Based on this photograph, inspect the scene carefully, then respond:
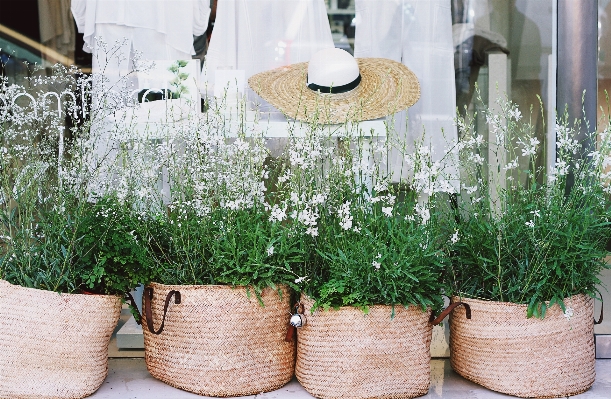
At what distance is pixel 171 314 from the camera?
2424mm

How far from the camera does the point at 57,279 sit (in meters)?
2.34

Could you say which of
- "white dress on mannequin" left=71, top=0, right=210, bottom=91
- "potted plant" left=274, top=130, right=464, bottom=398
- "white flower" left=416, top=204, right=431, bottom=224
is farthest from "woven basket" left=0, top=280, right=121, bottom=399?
"white dress on mannequin" left=71, top=0, right=210, bottom=91

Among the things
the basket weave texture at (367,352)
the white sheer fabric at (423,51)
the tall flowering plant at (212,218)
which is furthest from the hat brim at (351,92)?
the basket weave texture at (367,352)

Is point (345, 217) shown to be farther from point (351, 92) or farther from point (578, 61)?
point (578, 61)

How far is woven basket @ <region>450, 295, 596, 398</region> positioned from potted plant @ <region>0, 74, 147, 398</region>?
1151 millimetres

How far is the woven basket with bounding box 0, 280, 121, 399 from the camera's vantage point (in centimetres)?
229

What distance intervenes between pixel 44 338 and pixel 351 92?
5.69 ft

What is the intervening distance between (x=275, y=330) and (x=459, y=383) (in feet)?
2.17

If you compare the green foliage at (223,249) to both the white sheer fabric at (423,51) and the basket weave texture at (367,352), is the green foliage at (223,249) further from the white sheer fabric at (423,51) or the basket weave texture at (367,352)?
the white sheer fabric at (423,51)

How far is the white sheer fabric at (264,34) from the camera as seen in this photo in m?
3.67

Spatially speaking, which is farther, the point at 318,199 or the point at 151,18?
the point at 151,18

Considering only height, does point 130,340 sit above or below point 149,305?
below

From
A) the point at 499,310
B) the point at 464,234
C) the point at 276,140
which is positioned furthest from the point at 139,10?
the point at 499,310

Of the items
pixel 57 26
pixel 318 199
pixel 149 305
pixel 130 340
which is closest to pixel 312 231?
pixel 318 199
